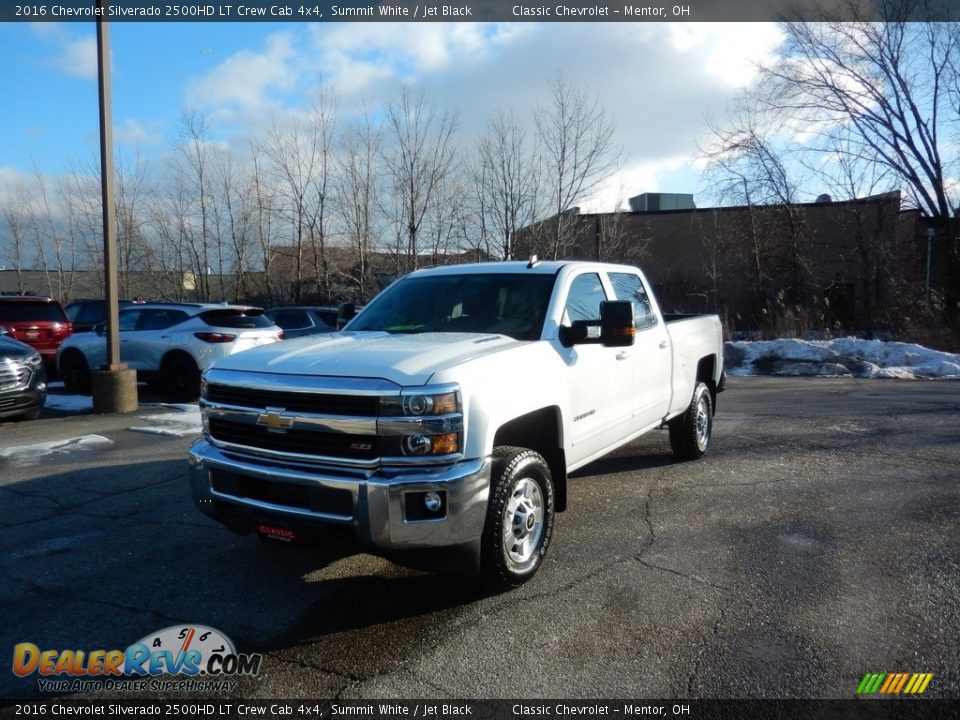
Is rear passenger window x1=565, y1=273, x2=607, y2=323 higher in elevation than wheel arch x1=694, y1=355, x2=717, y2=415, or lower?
higher

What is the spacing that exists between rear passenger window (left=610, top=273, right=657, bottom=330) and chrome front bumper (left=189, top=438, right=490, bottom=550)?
278 centimetres

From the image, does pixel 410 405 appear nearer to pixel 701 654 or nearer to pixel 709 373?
pixel 701 654

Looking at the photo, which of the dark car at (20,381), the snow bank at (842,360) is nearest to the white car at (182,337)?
the dark car at (20,381)

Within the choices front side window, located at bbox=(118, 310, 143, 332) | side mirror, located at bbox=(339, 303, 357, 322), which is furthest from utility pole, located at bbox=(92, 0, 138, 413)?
side mirror, located at bbox=(339, 303, 357, 322)

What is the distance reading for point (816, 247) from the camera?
31.1m

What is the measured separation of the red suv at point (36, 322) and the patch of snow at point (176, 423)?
→ 568 centimetres

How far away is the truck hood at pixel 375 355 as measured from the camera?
12.2 ft

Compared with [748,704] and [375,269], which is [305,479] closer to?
[748,704]

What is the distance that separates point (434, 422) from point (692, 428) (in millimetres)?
4282

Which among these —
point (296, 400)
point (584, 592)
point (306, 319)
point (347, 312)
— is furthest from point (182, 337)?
point (584, 592)

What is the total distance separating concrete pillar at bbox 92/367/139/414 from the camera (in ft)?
35.3

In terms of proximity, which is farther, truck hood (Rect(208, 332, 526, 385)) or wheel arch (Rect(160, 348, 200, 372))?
wheel arch (Rect(160, 348, 200, 372))

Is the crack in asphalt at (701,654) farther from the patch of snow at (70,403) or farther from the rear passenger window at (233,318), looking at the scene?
the patch of snow at (70,403)

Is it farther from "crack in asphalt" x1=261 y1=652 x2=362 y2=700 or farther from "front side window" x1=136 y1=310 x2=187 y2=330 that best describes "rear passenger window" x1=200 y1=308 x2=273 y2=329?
"crack in asphalt" x1=261 y1=652 x2=362 y2=700
